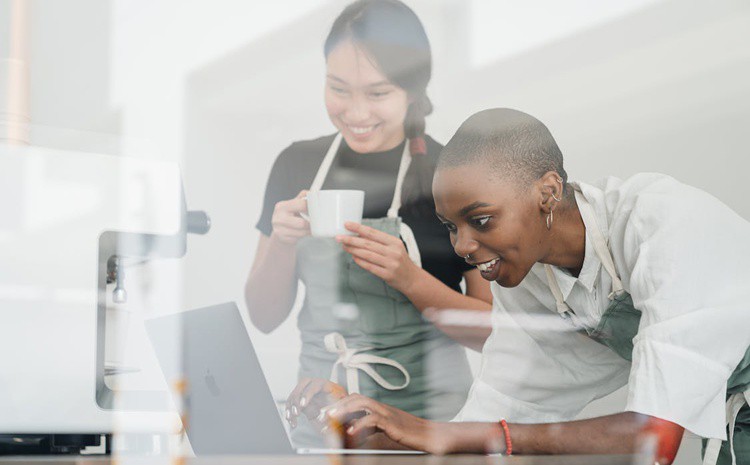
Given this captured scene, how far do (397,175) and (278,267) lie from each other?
27 cm

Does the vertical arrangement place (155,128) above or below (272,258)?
above

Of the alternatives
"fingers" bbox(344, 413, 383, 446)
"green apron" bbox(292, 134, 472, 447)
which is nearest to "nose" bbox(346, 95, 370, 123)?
"green apron" bbox(292, 134, 472, 447)

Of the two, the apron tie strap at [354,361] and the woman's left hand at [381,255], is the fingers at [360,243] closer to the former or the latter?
the woman's left hand at [381,255]

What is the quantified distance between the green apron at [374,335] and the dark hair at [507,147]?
5.4 inches

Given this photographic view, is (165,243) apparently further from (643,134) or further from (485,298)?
(643,134)

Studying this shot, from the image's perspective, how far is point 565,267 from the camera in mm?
1456

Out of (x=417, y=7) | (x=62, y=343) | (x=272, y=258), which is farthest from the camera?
(x=417, y=7)

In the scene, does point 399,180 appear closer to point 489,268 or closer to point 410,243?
point 410,243

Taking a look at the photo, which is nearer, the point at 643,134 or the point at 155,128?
the point at 155,128

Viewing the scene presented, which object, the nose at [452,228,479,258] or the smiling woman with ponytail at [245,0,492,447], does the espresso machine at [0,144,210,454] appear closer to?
the smiling woman with ponytail at [245,0,492,447]

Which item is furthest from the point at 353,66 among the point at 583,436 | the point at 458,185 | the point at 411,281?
the point at 583,436

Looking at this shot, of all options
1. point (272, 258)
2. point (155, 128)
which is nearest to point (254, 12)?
point (155, 128)

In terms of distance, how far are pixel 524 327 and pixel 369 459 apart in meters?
0.64

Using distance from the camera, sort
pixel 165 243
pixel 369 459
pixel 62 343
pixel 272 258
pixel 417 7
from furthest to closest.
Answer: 1. pixel 417 7
2. pixel 272 258
3. pixel 165 243
4. pixel 62 343
5. pixel 369 459
